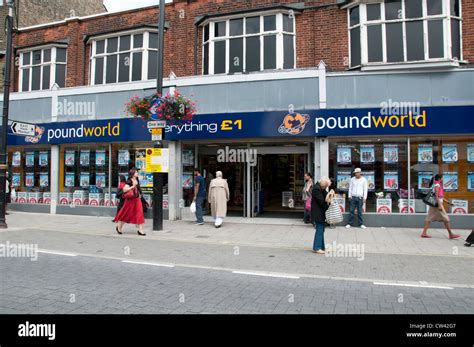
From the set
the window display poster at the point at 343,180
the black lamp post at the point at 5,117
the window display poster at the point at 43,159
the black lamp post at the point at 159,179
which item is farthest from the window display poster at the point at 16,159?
the window display poster at the point at 343,180

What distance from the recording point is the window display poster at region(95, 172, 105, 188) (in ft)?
47.2

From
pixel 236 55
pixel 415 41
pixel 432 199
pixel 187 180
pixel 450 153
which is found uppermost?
pixel 236 55

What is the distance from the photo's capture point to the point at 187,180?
13438 mm

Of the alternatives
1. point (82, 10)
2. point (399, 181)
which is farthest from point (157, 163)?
point (82, 10)

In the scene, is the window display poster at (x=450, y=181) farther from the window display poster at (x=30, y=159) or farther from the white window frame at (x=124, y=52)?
the window display poster at (x=30, y=159)

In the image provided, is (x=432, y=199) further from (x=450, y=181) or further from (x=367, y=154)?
(x=367, y=154)

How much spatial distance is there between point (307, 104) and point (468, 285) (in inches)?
302

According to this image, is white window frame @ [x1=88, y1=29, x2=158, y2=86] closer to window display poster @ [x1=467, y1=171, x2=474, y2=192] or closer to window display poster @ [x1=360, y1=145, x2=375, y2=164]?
window display poster @ [x1=360, y1=145, x2=375, y2=164]

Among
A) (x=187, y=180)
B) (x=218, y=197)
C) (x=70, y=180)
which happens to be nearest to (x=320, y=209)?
(x=218, y=197)

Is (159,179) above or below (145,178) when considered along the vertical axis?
below

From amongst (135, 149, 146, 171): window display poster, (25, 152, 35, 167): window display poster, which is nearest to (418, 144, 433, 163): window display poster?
(135, 149, 146, 171): window display poster

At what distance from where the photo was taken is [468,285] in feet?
18.1

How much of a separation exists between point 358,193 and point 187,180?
625 centimetres
